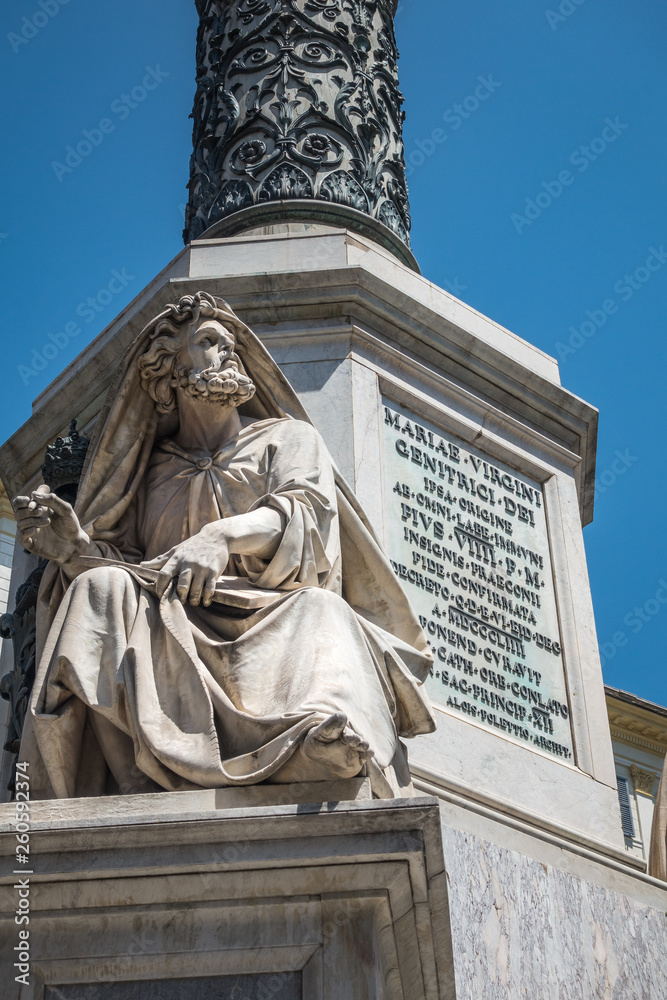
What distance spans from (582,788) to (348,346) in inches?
125

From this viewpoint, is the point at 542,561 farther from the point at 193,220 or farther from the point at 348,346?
the point at 193,220

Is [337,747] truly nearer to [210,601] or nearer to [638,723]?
[210,601]

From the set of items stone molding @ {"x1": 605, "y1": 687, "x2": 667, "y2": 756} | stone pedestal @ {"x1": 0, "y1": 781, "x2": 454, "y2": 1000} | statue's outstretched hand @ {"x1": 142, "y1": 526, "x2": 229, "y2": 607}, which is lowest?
stone pedestal @ {"x1": 0, "y1": 781, "x2": 454, "y2": 1000}

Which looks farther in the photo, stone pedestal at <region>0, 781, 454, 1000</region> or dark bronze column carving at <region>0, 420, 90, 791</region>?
dark bronze column carving at <region>0, 420, 90, 791</region>

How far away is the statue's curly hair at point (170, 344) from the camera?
754 cm

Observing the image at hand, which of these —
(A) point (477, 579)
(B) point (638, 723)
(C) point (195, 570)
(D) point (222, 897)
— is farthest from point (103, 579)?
(B) point (638, 723)

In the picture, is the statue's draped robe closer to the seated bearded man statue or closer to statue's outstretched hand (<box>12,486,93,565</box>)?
the seated bearded man statue

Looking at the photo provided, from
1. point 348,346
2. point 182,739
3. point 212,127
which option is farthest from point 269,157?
point 182,739

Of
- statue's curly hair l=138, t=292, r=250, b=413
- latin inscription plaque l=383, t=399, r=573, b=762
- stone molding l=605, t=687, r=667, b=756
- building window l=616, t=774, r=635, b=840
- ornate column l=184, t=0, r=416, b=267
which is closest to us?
statue's curly hair l=138, t=292, r=250, b=413

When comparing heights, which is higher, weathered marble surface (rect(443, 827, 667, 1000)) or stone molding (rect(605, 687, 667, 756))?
stone molding (rect(605, 687, 667, 756))

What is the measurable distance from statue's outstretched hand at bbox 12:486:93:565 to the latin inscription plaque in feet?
7.93

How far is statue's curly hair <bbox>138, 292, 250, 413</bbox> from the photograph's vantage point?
754 cm

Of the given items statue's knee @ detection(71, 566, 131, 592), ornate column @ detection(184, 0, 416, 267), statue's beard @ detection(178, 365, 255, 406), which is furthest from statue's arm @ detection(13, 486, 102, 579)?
ornate column @ detection(184, 0, 416, 267)

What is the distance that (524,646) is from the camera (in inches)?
357
